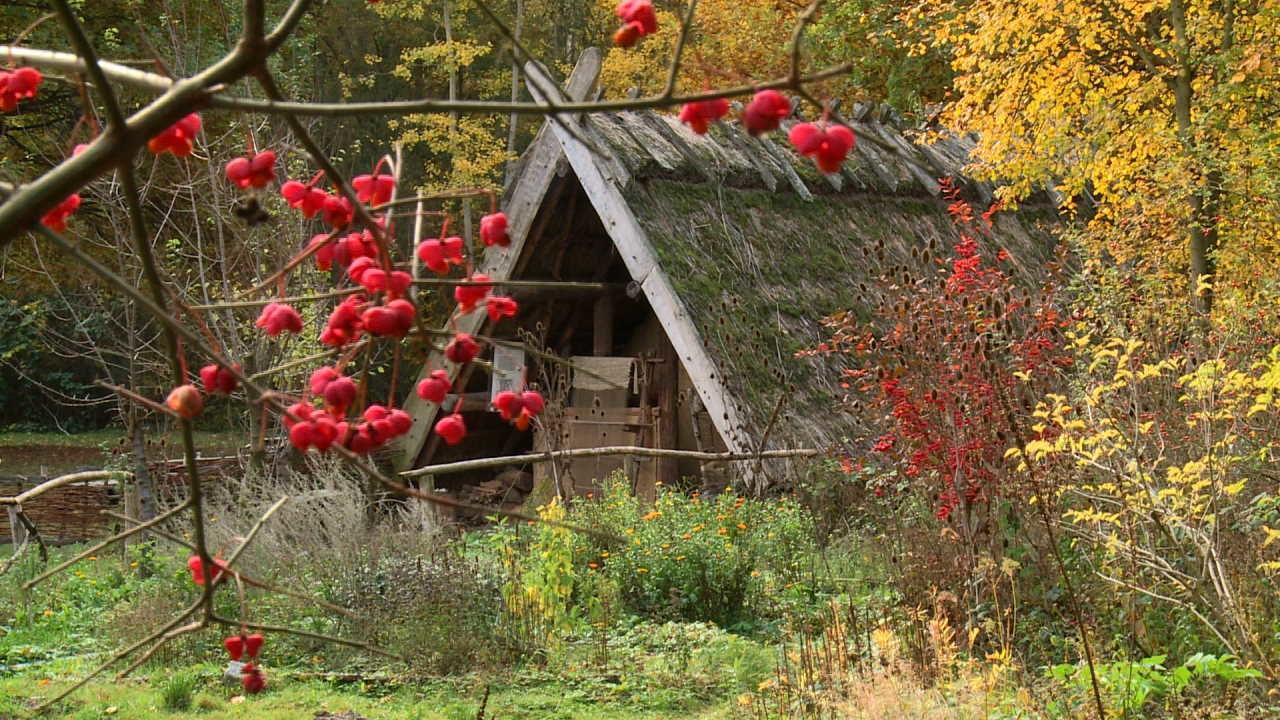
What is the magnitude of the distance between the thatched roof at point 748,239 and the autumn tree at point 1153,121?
113cm

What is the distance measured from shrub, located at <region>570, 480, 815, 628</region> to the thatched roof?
82 cm

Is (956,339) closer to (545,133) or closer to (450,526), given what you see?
(450,526)

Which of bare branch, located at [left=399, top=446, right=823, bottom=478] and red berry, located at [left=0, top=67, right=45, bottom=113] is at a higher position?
red berry, located at [left=0, top=67, right=45, bottom=113]

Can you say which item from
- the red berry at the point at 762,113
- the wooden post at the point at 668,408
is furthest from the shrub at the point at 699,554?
the red berry at the point at 762,113

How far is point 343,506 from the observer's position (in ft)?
26.0

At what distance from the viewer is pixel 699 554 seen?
715 cm

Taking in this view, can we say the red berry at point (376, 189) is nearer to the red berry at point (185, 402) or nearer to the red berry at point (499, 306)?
the red berry at point (499, 306)

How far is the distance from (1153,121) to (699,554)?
229 inches

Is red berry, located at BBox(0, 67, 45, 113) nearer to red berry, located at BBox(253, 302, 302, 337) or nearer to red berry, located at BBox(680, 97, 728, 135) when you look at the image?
red berry, located at BBox(253, 302, 302, 337)

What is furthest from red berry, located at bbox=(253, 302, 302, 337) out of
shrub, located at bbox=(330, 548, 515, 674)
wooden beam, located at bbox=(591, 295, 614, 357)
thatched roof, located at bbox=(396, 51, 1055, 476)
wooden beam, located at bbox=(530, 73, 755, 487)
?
wooden beam, located at bbox=(591, 295, 614, 357)

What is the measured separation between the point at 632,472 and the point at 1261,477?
21.5 feet

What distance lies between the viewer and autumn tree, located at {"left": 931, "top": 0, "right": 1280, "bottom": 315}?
968cm

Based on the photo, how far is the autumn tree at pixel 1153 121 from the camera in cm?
968

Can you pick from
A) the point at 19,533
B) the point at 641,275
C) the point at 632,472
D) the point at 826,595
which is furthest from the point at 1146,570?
the point at 19,533
